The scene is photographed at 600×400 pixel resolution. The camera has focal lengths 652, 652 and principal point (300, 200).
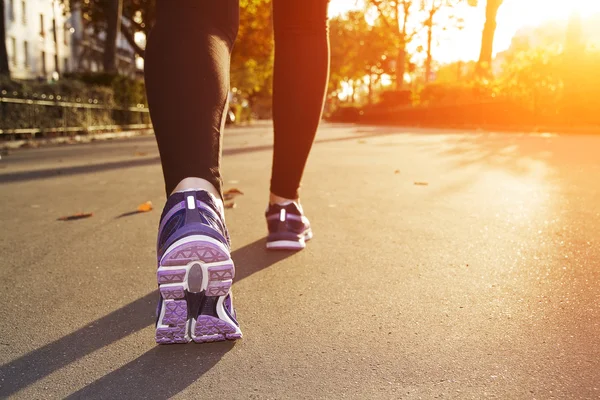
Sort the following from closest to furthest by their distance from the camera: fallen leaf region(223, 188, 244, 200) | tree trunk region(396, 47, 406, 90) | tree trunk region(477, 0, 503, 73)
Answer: fallen leaf region(223, 188, 244, 200) → tree trunk region(477, 0, 503, 73) → tree trunk region(396, 47, 406, 90)

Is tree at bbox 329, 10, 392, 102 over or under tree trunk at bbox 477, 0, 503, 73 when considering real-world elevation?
over

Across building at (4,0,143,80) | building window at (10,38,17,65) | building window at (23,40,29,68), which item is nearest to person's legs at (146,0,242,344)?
building at (4,0,143,80)

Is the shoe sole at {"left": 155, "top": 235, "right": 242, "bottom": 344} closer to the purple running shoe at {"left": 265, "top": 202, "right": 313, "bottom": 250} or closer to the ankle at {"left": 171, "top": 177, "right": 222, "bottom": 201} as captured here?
the ankle at {"left": 171, "top": 177, "right": 222, "bottom": 201}

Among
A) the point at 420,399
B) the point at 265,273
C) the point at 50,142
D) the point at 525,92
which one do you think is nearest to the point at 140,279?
the point at 265,273

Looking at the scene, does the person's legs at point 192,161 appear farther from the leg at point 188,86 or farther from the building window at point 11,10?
the building window at point 11,10

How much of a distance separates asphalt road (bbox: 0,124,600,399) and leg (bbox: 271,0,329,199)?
1.37 ft

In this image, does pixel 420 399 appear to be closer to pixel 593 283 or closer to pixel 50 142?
pixel 593 283

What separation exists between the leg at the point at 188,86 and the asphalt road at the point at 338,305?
0.46m

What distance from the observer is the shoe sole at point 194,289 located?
1.45 metres

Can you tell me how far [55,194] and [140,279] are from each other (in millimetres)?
2913

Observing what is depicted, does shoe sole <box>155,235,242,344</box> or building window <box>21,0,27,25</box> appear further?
building window <box>21,0,27,25</box>

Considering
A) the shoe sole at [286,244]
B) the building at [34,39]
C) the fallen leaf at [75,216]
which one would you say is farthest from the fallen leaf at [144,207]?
the building at [34,39]

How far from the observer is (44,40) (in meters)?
45.8

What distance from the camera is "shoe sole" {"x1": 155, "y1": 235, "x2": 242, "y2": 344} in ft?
4.76
